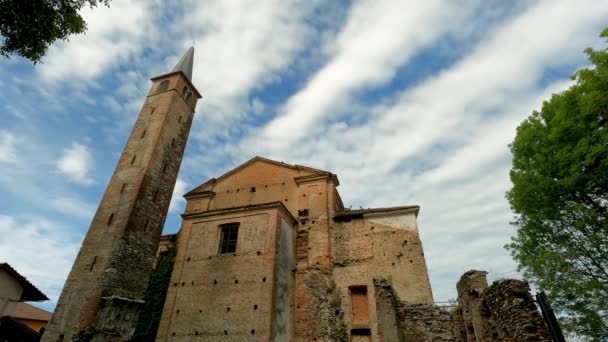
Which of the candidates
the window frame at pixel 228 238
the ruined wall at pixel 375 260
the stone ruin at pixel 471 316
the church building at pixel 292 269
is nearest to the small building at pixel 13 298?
the church building at pixel 292 269

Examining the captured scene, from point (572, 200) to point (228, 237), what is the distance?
15.0 meters

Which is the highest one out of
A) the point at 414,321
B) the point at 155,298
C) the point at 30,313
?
the point at 30,313

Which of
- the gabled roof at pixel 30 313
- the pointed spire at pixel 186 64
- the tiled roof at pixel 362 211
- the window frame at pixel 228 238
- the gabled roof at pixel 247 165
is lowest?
the gabled roof at pixel 30 313

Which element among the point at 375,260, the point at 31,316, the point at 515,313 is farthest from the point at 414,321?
the point at 31,316

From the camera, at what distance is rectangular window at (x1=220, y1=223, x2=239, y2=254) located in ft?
55.5

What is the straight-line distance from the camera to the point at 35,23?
8.63 meters

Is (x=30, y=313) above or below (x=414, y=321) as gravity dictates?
above

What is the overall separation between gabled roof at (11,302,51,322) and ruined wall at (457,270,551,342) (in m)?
27.8

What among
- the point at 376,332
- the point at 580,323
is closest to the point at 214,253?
the point at 376,332

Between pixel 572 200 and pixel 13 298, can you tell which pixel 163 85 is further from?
pixel 572 200

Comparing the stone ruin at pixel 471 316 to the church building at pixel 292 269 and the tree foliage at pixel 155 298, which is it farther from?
the tree foliage at pixel 155 298

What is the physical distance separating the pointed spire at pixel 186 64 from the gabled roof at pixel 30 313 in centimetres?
1997

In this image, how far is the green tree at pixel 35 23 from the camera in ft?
27.2

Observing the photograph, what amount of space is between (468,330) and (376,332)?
3.71 metres
